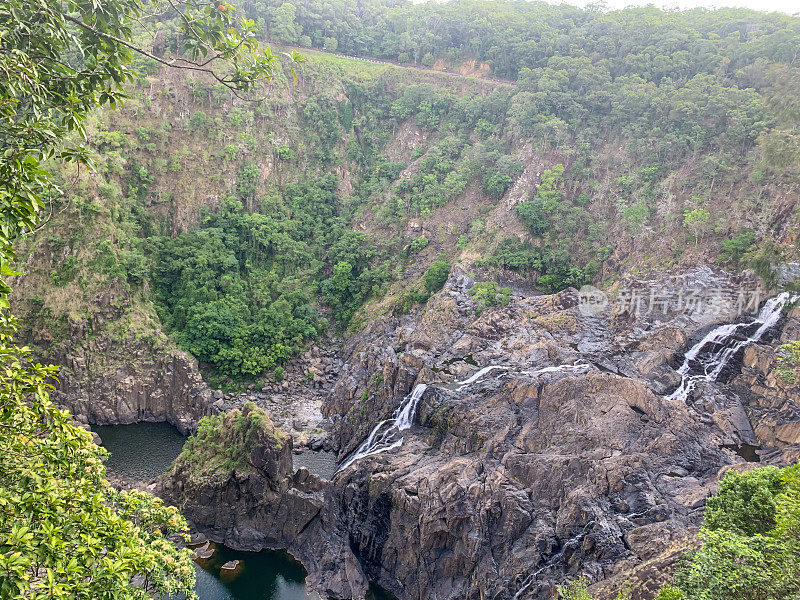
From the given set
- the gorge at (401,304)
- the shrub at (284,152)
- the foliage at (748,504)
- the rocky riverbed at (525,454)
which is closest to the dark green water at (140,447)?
the gorge at (401,304)

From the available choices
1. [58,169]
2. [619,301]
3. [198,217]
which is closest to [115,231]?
[58,169]

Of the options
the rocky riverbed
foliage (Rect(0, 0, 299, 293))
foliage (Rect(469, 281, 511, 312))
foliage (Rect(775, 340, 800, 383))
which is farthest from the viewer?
foliage (Rect(469, 281, 511, 312))

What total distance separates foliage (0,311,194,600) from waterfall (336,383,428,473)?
20.3m

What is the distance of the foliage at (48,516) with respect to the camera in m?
5.49

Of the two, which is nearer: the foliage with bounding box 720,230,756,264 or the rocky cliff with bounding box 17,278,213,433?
the foliage with bounding box 720,230,756,264

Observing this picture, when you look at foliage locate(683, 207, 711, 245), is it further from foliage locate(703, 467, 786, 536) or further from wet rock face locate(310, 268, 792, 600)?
foliage locate(703, 467, 786, 536)

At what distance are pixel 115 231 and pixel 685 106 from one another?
132 feet

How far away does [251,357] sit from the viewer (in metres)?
36.8

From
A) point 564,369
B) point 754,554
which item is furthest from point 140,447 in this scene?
point 754,554

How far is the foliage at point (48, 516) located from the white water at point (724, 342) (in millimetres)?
26935

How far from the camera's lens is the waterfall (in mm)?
27688

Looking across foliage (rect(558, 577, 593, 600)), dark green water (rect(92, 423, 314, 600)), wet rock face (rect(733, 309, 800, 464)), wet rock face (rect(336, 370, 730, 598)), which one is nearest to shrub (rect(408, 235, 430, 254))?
wet rock face (rect(336, 370, 730, 598))

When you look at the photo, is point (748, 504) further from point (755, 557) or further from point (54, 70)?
point (54, 70)

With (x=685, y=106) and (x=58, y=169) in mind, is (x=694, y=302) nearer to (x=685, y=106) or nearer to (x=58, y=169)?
(x=685, y=106)
